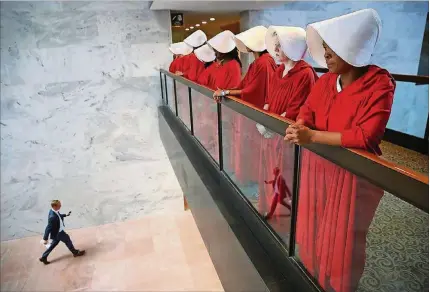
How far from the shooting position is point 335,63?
5.34 feet

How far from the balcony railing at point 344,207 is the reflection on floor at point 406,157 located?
2.12 meters

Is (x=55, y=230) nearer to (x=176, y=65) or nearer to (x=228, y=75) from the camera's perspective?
(x=176, y=65)

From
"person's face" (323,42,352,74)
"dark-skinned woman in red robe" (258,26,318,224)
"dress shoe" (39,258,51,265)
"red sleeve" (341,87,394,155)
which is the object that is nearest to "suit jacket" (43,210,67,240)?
"dress shoe" (39,258,51,265)

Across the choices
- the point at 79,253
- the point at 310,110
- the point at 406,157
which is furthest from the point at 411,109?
the point at 79,253

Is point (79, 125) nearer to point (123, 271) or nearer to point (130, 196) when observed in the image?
point (130, 196)

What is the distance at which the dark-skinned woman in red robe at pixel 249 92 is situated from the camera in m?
2.65

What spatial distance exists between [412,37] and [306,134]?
7.44 metres

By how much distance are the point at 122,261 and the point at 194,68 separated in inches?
171

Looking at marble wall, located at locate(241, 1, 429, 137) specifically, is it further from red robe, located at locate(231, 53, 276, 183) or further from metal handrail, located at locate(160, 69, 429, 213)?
metal handrail, located at locate(160, 69, 429, 213)

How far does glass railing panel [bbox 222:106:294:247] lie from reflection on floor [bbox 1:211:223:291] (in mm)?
3963

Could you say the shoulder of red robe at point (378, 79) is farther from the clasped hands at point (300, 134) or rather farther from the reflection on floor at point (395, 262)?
the reflection on floor at point (395, 262)

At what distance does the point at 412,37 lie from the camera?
7191 millimetres

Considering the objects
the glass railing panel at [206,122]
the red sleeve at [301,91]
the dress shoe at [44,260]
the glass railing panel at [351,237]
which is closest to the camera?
the glass railing panel at [351,237]

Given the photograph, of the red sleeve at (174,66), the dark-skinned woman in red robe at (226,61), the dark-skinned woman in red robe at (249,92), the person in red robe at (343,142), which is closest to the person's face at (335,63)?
the person in red robe at (343,142)
